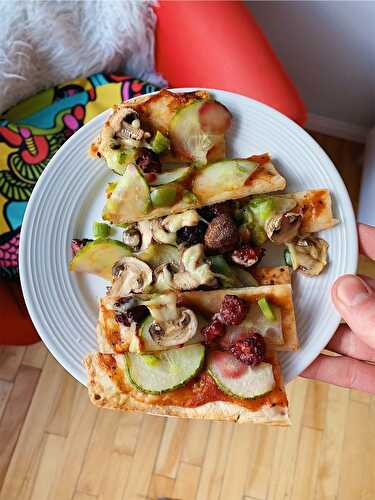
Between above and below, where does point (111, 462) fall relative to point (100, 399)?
below

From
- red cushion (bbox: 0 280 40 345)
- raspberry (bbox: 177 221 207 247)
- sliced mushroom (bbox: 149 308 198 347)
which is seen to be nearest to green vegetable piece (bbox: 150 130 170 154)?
raspberry (bbox: 177 221 207 247)

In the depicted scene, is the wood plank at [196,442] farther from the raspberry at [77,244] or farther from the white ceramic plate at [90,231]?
the raspberry at [77,244]

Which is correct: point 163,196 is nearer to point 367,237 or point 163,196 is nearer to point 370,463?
point 367,237

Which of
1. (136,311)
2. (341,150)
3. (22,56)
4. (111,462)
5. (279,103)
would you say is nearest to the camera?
(136,311)

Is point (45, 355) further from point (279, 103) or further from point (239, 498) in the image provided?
point (279, 103)

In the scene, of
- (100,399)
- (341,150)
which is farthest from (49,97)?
(341,150)

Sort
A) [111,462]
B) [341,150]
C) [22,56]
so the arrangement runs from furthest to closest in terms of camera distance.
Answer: [341,150]
[111,462]
[22,56]

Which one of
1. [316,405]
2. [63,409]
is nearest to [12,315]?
[63,409]

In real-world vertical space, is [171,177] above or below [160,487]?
above
